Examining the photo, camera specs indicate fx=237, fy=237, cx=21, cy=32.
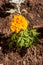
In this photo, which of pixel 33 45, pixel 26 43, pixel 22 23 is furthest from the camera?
pixel 33 45

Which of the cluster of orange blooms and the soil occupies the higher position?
the cluster of orange blooms

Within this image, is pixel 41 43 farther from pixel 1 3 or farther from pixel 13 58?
pixel 1 3

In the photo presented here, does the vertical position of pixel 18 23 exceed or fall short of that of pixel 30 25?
it exceeds it

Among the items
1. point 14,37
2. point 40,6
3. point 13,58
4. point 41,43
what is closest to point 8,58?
point 13,58

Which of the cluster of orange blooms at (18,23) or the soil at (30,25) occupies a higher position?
the cluster of orange blooms at (18,23)

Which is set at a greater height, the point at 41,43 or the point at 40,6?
the point at 40,6

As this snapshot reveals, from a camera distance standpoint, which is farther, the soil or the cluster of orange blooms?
the soil

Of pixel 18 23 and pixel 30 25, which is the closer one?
pixel 18 23

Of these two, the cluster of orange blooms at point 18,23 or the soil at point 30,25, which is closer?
the cluster of orange blooms at point 18,23
